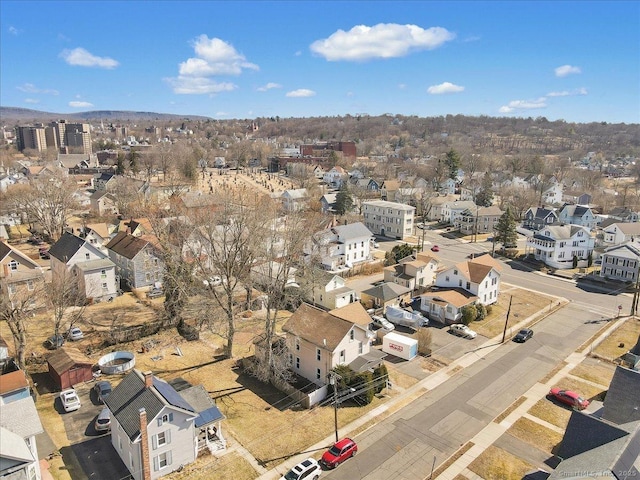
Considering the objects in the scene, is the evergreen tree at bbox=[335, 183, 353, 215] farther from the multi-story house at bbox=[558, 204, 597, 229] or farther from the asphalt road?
the asphalt road

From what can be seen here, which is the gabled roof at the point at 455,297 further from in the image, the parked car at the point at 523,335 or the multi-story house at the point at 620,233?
the multi-story house at the point at 620,233

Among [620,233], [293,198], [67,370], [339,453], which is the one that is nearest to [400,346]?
[339,453]

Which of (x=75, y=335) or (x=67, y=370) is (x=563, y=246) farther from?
(x=67, y=370)

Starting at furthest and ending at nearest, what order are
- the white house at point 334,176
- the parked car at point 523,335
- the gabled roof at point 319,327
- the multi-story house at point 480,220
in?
the white house at point 334,176 < the multi-story house at point 480,220 < the parked car at point 523,335 < the gabled roof at point 319,327

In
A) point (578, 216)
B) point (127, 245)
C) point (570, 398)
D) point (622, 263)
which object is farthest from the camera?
point (578, 216)

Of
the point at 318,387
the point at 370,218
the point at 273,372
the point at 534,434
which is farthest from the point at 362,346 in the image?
the point at 370,218

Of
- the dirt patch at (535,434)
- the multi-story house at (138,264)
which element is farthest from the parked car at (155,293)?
the dirt patch at (535,434)
